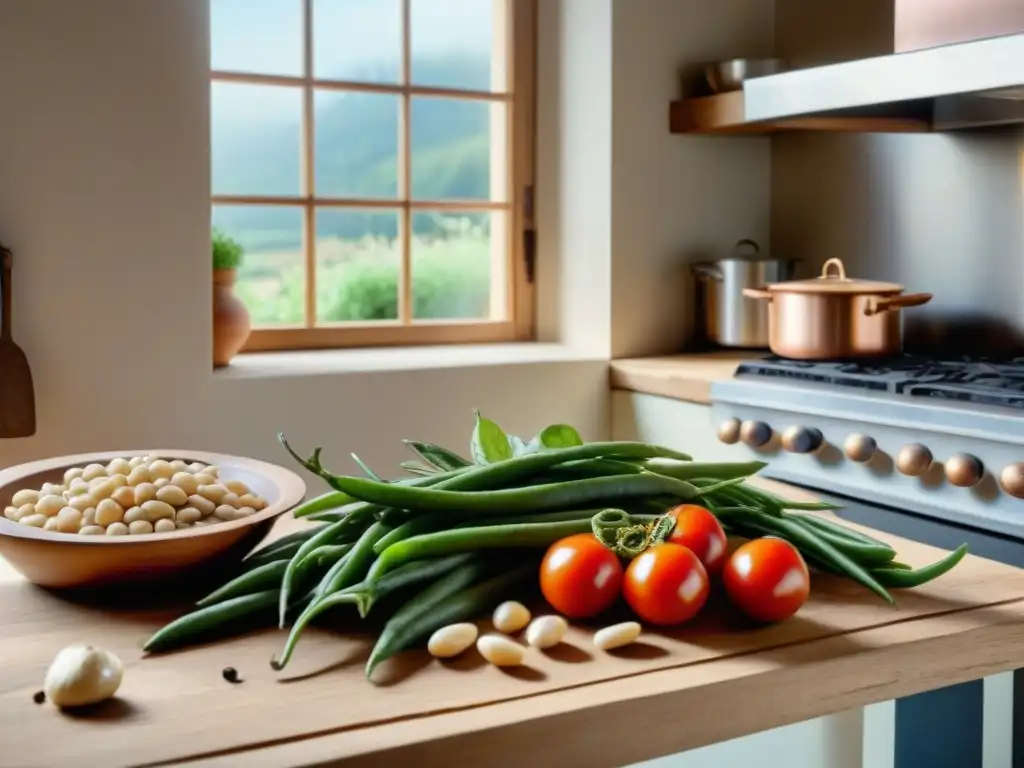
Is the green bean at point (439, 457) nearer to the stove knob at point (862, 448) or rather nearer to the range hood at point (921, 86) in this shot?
the stove knob at point (862, 448)

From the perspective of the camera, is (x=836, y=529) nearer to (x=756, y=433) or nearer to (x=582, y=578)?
(x=582, y=578)

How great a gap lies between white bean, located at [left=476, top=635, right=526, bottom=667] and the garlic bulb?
29cm

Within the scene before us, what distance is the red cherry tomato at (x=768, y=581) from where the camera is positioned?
1.07 metres

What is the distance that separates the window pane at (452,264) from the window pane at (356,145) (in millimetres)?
136

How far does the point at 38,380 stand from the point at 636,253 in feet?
4.52

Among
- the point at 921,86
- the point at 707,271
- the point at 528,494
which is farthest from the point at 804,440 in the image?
the point at 528,494

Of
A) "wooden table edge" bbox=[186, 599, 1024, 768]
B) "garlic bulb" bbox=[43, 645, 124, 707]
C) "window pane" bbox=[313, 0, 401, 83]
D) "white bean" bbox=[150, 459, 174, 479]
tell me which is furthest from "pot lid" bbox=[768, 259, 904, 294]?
"garlic bulb" bbox=[43, 645, 124, 707]

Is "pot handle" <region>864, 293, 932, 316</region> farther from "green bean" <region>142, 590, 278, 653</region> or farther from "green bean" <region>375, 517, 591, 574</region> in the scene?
"green bean" <region>142, 590, 278, 653</region>

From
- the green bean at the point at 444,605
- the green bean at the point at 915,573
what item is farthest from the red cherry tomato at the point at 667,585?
the green bean at the point at 915,573

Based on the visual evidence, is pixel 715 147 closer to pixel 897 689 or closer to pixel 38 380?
pixel 38 380

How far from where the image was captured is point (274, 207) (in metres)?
2.77

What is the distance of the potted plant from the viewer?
2.50 metres

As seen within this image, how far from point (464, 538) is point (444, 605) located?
0.22 ft

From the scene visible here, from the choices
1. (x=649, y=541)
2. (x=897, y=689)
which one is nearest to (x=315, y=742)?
(x=649, y=541)
